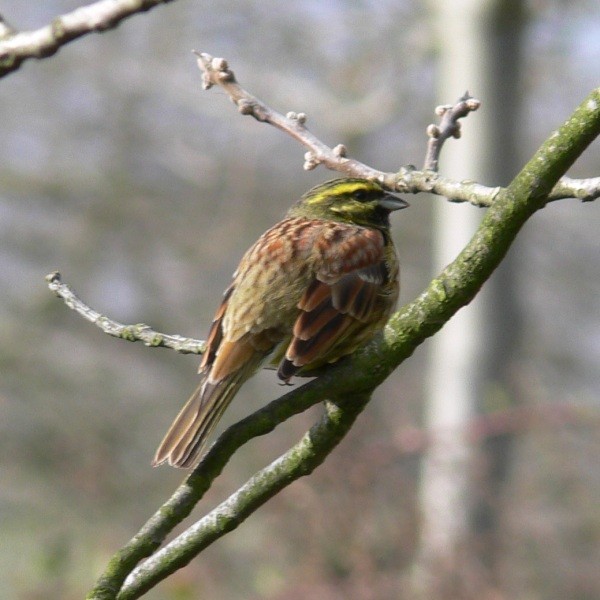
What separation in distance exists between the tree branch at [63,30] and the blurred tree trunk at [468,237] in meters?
9.15

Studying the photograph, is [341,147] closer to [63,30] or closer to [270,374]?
[63,30]

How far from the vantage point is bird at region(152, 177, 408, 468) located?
3.75 meters

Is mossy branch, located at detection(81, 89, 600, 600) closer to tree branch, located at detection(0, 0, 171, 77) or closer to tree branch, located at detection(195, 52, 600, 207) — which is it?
tree branch, located at detection(195, 52, 600, 207)

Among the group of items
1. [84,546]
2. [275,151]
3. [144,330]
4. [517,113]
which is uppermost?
[275,151]

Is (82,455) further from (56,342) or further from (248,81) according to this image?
(248,81)

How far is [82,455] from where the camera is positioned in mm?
14031

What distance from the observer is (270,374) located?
1731 centimetres

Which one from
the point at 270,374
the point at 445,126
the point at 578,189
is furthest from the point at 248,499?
the point at 270,374

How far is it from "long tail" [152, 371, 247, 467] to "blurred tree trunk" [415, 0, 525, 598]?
26.2ft

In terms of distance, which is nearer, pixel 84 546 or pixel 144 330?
pixel 144 330

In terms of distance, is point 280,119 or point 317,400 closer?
point 317,400

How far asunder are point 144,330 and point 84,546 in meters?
10.1

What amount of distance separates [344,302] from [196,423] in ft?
2.59

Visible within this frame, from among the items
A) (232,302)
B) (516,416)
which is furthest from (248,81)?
(232,302)
